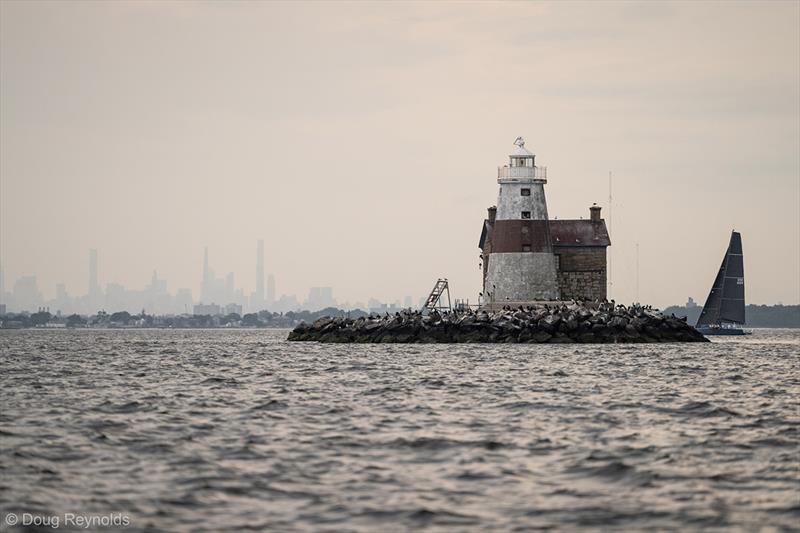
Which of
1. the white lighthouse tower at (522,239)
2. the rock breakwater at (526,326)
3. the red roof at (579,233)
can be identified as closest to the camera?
the rock breakwater at (526,326)

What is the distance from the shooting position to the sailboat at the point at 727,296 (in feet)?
303

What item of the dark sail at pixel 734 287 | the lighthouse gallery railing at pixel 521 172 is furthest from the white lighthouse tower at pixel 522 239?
the dark sail at pixel 734 287

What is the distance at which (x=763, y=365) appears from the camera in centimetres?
4238

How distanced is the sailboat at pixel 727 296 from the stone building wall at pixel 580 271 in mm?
26450

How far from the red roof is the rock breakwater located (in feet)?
13.7

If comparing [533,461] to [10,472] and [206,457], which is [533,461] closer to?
[206,457]

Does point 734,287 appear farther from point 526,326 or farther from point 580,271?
point 526,326

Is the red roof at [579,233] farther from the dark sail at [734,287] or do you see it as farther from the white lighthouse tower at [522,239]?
the dark sail at [734,287]

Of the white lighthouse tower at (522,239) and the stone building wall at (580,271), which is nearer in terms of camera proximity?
the white lighthouse tower at (522,239)

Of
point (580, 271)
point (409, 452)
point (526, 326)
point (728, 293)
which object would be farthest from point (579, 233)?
point (409, 452)

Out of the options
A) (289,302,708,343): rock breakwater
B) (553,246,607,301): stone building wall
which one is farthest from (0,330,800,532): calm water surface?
(553,246,607,301): stone building wall

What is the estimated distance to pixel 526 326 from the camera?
58.5 meters

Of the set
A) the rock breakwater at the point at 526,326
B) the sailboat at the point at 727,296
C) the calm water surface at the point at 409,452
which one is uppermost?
the sailboat at the point at 727,296

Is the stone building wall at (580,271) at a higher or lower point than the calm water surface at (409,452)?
higher
